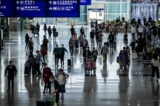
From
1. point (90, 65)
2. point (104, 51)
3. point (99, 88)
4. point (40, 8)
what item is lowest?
point (99, 88)

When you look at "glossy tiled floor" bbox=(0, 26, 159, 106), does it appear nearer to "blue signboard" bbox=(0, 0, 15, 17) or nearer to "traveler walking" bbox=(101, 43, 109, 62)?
"traveler walking" bbox=(101, 43, 109, 62)

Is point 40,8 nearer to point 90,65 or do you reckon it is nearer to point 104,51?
point 90,65

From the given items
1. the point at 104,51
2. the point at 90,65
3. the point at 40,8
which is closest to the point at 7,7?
the point at 40,8

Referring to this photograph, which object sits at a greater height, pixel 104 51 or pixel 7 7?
pixel 7 7

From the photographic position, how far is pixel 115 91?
2397 centimetres

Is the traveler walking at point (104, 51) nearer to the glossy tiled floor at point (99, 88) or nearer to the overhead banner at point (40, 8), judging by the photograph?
the glossy tiled floor at point (99, 88)

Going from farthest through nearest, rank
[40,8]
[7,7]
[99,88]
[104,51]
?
[104,51], [99,88], [40,8], [7,7]

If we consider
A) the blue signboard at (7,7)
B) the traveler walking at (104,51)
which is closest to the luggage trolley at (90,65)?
the traveler walking at (104,51)

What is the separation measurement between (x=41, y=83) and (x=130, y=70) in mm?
6917

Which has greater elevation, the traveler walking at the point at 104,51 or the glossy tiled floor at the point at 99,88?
the traveler walking at the point at 104,51

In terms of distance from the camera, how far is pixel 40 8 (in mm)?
24297

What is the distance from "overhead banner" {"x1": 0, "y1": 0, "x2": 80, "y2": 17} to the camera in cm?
2417

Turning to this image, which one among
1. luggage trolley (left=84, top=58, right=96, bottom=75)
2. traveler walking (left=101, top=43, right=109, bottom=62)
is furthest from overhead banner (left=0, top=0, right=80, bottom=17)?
traveler walking (left=101, top=43, right=109, bottom=62)

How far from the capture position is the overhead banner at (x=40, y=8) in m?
24.2
